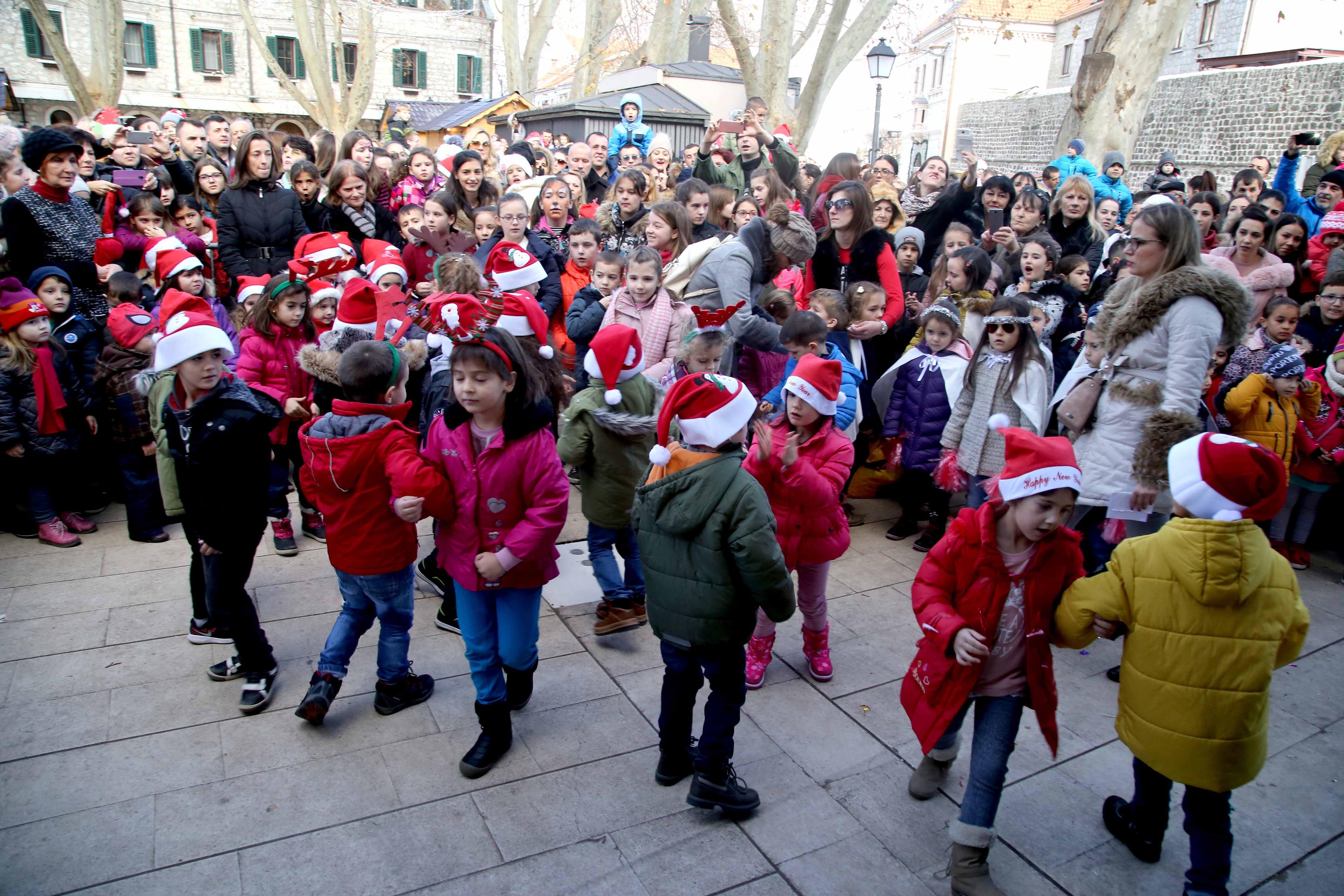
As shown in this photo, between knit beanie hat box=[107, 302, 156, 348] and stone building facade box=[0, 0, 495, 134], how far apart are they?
3002 centimetres

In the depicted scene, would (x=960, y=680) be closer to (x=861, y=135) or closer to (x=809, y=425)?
(x=809, y=425)

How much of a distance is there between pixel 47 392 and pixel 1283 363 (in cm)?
757

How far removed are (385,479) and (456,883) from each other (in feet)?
4.91

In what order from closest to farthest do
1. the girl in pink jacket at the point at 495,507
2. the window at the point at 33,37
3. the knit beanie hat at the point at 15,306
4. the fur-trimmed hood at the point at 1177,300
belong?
the girl in pink jacket at the point at 495,507, the fur-trimmed hood at the point at 1177,300, the knit beanie hat at the point at 15,306, the window at the point at 33,37

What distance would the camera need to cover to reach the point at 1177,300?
371 cm

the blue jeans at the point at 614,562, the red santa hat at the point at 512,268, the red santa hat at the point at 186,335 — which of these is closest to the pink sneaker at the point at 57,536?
the red santa hat at the point at 186,335

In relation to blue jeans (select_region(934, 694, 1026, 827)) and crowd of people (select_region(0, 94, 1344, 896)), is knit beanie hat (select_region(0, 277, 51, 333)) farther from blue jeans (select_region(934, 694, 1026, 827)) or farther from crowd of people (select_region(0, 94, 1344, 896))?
blue jeans (select_region(934, 694, 1026, 827))

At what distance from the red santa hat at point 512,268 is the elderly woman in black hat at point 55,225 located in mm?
2705

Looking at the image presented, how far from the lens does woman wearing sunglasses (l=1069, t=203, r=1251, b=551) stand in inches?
143

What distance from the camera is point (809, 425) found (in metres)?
3.68

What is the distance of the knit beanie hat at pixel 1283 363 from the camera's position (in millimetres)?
5180

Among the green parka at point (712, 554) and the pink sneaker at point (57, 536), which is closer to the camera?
the green parka at point (712, 554)

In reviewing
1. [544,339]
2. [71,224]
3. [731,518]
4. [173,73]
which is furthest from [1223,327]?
[173,73]

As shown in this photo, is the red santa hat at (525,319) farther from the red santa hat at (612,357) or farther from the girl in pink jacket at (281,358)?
the girl in pink jacket at (281,358)
